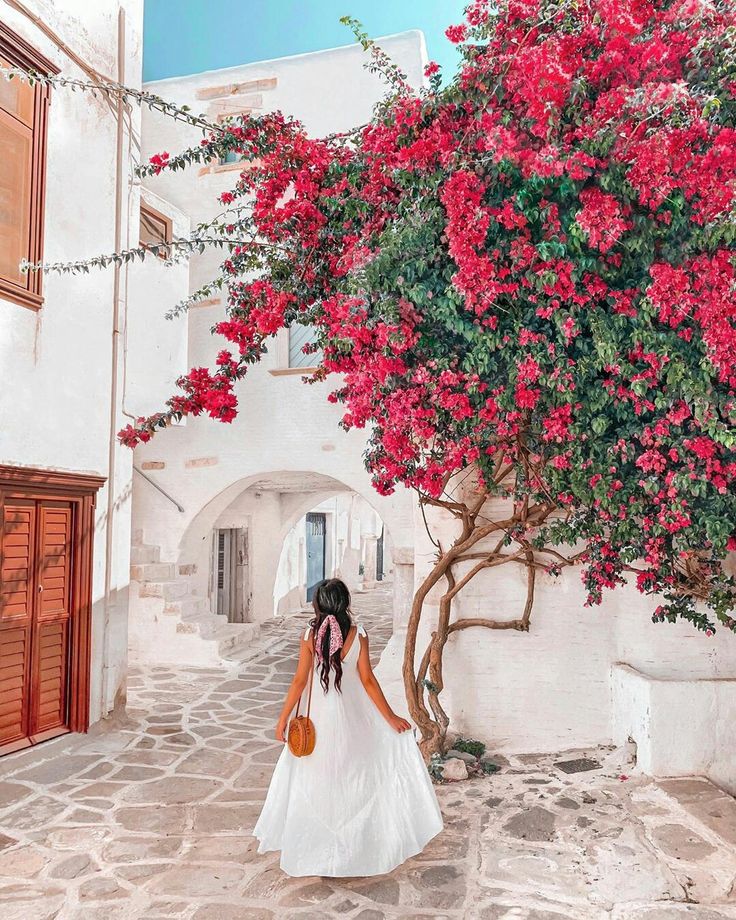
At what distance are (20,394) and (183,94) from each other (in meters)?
7.74

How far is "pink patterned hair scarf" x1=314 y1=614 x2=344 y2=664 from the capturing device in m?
3.66

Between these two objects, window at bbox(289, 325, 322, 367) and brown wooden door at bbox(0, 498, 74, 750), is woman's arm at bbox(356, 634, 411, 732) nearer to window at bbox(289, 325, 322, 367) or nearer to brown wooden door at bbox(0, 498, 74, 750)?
brown wooden door at bbox(0, 498, 74, 750)

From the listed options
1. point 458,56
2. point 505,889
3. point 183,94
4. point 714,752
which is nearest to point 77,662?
point 505,889

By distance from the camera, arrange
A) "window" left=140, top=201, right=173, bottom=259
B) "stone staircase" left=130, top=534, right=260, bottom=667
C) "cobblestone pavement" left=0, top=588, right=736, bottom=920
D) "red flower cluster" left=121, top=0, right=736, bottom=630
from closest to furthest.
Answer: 1. "red flower cluster" left=121, top=0, right=736, bottom=630
2. "cobblestone pavement" left=0, top=588, right=736, bottom=920
3. "stone staircase" left=130, top=534, right=260, bottom=667
4. "window" left=140, top=201, right=173, bottom=259

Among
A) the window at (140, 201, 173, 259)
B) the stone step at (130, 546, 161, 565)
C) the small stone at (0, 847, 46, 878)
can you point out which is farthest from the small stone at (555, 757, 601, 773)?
the window at (140, 201, 173, 259)

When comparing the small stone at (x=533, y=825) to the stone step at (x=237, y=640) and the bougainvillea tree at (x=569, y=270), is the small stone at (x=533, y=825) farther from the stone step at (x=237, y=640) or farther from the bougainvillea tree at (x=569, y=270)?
the stone step at (x=237, y=640)

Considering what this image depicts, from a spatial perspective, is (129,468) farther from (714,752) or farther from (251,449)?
(714,752)

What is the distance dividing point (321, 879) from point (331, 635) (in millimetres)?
1289

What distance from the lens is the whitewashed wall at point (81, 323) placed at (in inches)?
225

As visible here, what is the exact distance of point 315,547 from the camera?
20.5 metres

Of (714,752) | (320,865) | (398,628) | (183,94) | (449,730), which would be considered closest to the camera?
(320,865)

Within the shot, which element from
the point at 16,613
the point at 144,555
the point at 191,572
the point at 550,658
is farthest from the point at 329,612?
the point at 191,572

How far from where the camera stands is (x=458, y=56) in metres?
4.08

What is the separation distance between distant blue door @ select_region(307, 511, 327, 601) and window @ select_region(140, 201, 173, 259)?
10.5 meters
